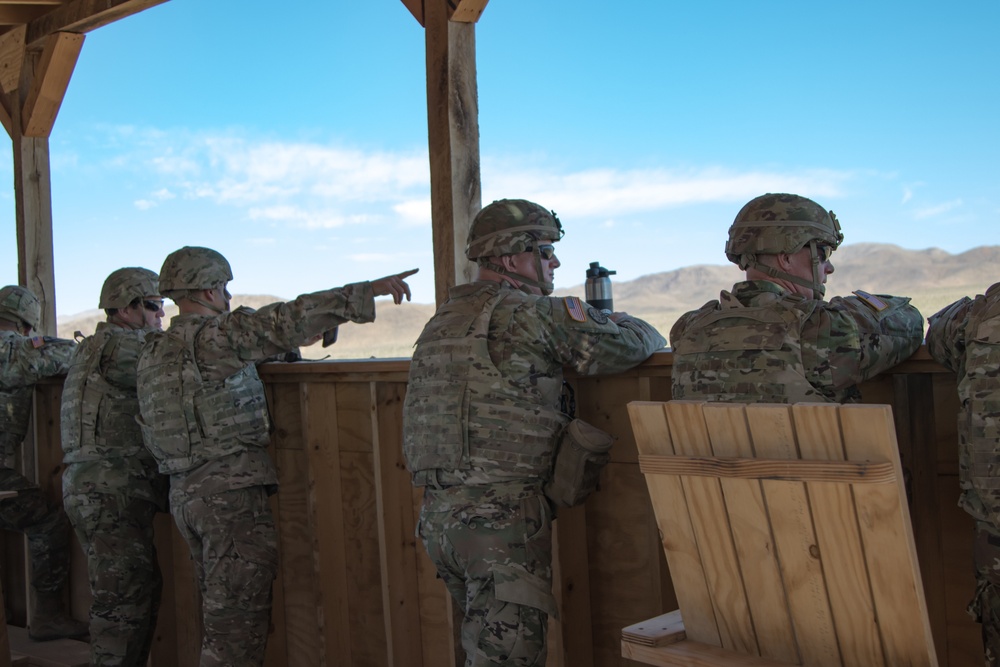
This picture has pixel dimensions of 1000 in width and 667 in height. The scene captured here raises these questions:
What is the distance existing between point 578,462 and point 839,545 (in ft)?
4.41

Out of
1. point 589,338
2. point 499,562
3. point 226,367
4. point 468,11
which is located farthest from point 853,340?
point 226,367

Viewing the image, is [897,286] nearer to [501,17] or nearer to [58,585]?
[501,17]

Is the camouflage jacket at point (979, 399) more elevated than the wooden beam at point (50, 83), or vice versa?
the wooden beam at point (50, 83)

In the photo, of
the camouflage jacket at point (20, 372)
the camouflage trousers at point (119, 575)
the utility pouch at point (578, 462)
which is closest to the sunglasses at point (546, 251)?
the utility pouch at point (578, 462)

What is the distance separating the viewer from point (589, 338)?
3098 mm

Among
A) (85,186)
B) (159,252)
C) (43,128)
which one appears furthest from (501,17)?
(43,128)

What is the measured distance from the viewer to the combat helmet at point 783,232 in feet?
9.23

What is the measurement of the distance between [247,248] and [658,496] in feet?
244

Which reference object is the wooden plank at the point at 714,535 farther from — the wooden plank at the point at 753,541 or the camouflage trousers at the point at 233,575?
the camouflage trousers at the point at 233,575

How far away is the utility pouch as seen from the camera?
10.1 ft

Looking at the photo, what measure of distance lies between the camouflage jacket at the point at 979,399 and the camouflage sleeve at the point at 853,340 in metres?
0.17

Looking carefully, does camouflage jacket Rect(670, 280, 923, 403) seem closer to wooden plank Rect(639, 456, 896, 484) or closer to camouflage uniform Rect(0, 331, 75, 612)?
wooden plank Rect(639, 456, 896, 484)

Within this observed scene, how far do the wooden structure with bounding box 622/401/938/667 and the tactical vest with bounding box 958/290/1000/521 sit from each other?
749 mm

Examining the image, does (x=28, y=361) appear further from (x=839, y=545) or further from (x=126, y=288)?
(x=839, y=545)
